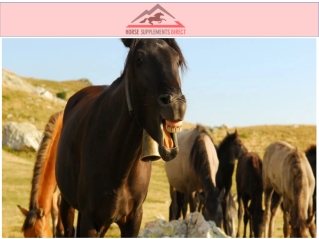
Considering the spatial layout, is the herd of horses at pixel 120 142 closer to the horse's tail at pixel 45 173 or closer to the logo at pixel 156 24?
the horse's tail at pixel 45 173

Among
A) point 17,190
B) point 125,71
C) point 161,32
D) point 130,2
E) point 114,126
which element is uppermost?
point 130,2

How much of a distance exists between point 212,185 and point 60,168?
645 cm

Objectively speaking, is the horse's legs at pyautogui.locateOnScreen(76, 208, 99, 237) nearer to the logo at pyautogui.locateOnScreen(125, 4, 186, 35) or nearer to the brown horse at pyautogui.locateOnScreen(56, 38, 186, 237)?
the brown horse at pyautogui.locateOnScreen(56, 38, 186, 237)

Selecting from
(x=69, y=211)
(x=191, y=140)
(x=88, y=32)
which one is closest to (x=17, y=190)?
(x=191, y=140)

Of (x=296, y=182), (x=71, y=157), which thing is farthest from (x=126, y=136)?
(x=296, y=182)

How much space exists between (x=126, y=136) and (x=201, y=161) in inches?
322

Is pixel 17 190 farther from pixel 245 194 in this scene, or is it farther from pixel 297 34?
pixel 297 34

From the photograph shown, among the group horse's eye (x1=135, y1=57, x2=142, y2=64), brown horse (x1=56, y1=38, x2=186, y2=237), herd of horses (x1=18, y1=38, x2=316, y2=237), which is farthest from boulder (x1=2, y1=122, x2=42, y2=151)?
horse's eye (x1=135, y1=57, x2=142, y2=64)

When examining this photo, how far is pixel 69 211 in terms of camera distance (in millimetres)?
6207

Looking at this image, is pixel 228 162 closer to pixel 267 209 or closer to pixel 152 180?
pixel 267 209

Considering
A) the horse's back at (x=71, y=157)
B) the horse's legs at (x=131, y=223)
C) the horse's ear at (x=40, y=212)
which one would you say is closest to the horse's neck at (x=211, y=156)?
the horse's ear at (x=40, y=212)

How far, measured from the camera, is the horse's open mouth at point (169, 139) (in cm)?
376

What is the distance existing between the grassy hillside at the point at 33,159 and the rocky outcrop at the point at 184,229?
5.04 m

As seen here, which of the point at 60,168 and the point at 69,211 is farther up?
the point at 60,168
